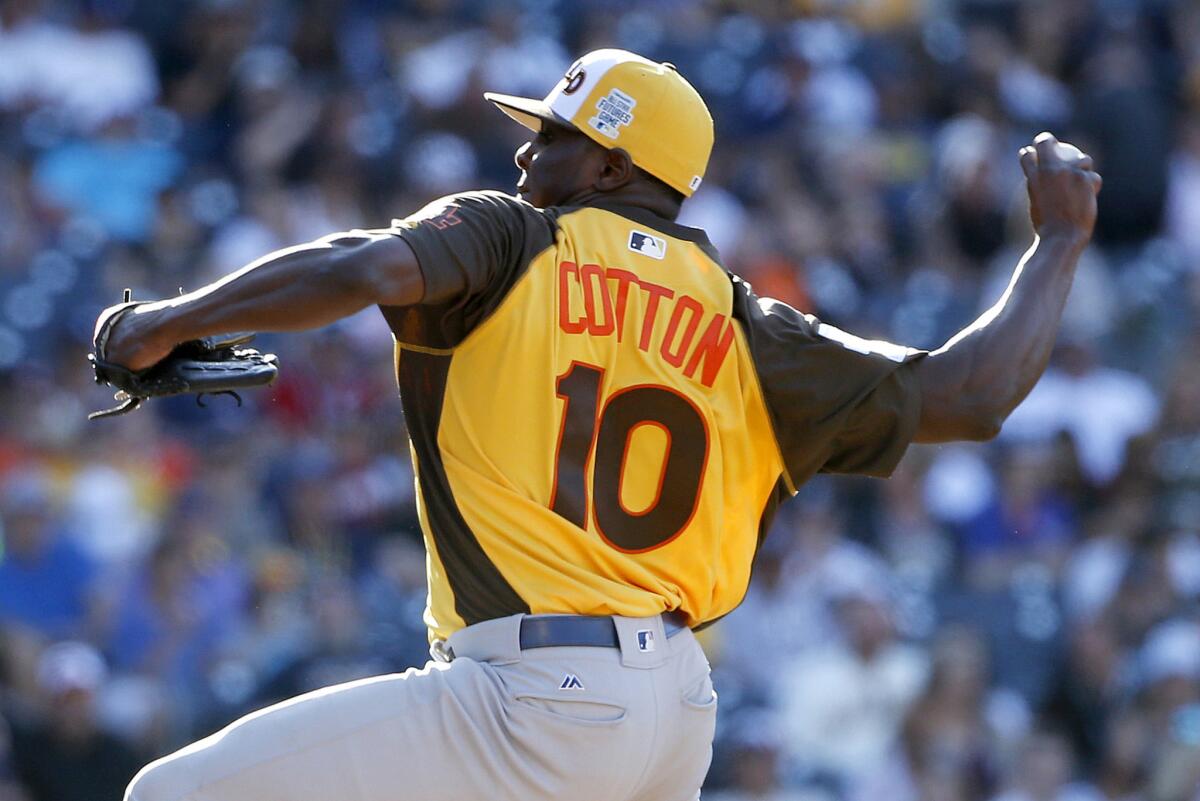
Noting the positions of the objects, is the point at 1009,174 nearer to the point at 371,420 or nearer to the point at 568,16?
the point at 568,16

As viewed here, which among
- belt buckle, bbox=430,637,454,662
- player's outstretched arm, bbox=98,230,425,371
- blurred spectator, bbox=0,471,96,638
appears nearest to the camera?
player's outstretched arm, bbox=98,230,425,371

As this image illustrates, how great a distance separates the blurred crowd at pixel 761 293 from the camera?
905 centimetres

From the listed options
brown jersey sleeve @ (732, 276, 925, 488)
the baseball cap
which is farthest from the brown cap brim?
brown jersey sleeve @ (732, 276, 925, 488)

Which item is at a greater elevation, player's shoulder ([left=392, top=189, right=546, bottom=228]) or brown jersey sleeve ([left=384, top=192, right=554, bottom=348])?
player's shoulder ([left=392, top=189, right=546, bottom=228])

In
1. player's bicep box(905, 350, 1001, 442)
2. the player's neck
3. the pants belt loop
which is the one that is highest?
the player's neck

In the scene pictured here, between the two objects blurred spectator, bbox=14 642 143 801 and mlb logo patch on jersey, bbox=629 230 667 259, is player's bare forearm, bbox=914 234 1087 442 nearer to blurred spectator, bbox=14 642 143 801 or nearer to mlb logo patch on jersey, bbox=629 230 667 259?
mlb logo patch on jersey, bbox=629 230 667 259

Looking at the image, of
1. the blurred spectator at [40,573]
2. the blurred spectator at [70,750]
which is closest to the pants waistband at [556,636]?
the blurred spectator at [70,750]

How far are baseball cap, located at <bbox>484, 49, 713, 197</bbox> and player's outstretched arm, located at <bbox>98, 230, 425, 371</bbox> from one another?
2.61ft

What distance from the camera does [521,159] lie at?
436 centimetres

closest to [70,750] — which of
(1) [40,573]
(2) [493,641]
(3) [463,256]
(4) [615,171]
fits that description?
(1) [40,573]

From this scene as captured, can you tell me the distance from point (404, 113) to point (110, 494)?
12.3 ft

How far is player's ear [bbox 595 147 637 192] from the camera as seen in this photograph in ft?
13.7

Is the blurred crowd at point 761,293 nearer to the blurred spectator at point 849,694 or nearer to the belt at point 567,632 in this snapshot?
the blurred spectator at point 849,694

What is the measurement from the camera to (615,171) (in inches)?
165
